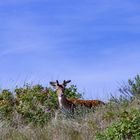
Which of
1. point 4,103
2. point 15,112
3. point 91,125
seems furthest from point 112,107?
point 4,103

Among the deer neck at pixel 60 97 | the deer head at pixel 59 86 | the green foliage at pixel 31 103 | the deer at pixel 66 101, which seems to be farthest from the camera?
the deer head at pixel 59 86

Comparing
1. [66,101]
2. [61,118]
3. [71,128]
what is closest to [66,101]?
[66,101]

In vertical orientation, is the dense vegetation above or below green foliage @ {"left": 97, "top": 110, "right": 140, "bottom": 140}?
above

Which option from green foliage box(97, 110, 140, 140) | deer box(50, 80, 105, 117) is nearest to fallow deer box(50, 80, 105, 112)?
deer box(50, 80, 105, 117)

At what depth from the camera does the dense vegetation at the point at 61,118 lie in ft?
33.8

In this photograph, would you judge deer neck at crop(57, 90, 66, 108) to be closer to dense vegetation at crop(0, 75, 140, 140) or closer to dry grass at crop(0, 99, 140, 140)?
dense vegetation at crop(0, 75, 140, 140)

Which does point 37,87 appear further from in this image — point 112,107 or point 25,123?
point 112,107

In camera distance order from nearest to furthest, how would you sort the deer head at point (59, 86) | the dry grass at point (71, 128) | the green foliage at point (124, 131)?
1. the green foliage at point (124, 131)
2. the dry grass at point (71, 128)
3. the deer head at point (59, 86)

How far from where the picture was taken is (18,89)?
59.0 ft

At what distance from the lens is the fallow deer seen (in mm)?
16611

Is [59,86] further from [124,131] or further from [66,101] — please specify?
[124,131]

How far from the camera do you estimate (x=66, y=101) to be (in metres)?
17.1

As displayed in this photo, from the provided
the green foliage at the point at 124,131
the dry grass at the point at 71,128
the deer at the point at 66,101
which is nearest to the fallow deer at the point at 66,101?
the deer at the point at 66,101

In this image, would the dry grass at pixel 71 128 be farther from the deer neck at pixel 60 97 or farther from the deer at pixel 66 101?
the deer neck at pixel 60 97
